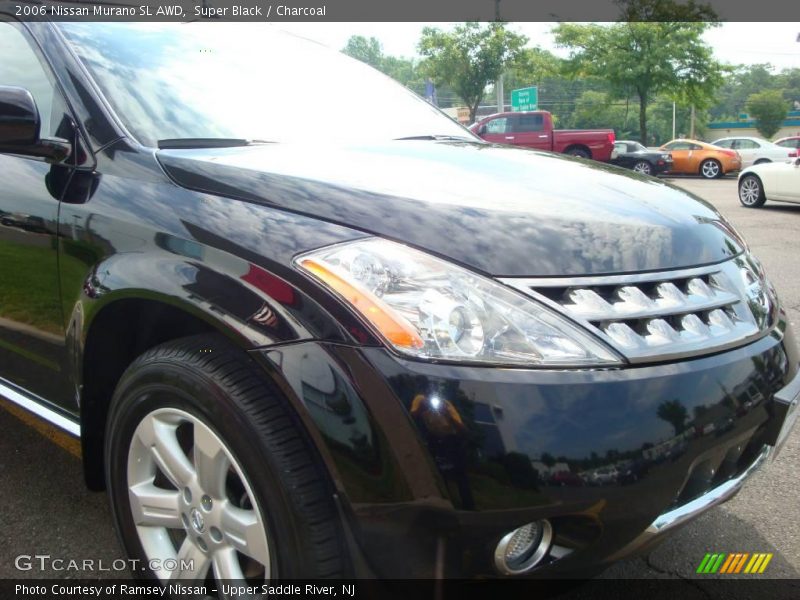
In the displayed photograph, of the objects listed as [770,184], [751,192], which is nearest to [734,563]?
[770,184]

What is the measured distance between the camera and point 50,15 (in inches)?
88.5

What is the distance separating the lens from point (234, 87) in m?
2.32

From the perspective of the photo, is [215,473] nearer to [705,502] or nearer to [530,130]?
[705,502]

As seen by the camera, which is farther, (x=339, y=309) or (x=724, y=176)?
(x=724, y=176)

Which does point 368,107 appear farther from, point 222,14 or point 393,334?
point 393,334

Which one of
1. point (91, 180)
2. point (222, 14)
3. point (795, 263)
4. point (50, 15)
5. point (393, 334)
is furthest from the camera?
point (795, 263)

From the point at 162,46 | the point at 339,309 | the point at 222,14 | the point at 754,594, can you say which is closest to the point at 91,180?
the point at 162,46

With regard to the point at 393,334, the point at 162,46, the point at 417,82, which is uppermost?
the point at 417,82

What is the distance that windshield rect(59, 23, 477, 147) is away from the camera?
2057 millimetres

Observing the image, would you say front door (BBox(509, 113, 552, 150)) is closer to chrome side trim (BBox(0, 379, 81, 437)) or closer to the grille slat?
chrome side trim (BBox(0, 379, 81, 437))

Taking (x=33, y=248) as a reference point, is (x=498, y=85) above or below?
above

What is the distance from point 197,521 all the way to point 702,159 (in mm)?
22976

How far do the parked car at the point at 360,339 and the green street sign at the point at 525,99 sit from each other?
28.6 m

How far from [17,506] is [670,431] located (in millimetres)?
2192
